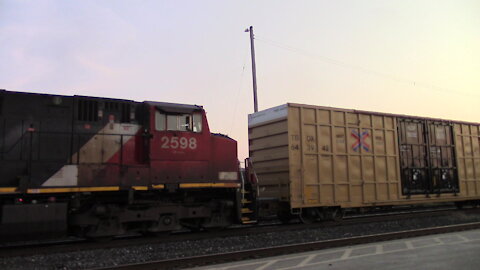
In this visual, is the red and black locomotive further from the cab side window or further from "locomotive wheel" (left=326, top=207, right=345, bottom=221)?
"locomotive wheel" (left=326, top=207, right=345, bottom=221)

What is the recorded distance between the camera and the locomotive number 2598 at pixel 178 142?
9.29 meters

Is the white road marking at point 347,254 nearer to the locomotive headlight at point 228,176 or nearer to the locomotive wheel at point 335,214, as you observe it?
the locomotive headlight at point 228,176

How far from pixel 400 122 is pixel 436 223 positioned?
12.2 feet

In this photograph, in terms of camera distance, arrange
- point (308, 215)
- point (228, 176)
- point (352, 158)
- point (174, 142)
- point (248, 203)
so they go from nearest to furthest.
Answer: point (174, 142), point (228, 176), point (248, 203), point (308, 215), point (352, 158)

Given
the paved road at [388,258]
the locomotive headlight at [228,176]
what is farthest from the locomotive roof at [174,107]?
the paved road at [388,258]

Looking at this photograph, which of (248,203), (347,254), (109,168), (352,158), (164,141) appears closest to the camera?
(347,254)

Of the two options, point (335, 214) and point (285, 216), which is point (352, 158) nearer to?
point (335, 214)

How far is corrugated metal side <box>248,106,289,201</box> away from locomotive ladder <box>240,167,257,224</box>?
1299mm

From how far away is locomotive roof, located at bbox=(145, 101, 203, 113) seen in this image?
30.6ft

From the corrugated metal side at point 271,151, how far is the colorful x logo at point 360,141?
2576mm

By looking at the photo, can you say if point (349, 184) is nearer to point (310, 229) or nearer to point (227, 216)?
point (310, 229)

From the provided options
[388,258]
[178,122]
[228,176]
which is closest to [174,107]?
[178,122]

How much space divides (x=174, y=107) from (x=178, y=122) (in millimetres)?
387

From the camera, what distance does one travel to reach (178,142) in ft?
31.0
